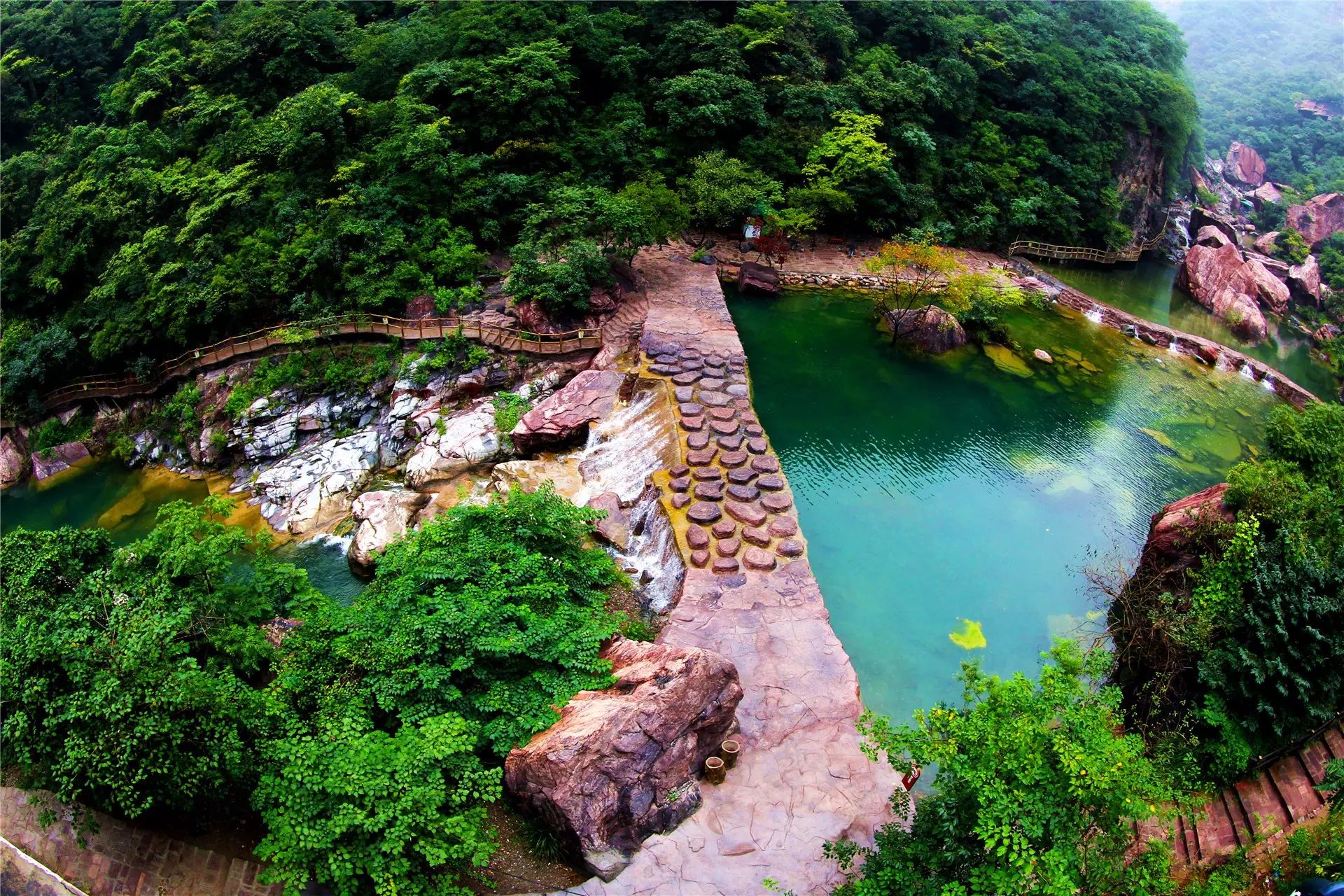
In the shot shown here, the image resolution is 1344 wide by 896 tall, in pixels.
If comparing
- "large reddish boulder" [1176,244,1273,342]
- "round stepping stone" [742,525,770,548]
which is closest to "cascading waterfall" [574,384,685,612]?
"round stepping stone" [742,525,770,548]

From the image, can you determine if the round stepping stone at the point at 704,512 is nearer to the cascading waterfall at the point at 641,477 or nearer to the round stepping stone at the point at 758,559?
the cascading waterfall at the point at 641,477

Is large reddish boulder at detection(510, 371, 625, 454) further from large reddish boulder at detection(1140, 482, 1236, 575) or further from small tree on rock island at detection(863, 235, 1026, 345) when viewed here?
large reddish boulder at detection(1140, 482, 1236, 575)

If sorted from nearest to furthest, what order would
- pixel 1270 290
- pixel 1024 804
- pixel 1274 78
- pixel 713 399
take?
pixel 1024 804
pixel 713 399
pixel 1270 290
pixel 1274 78

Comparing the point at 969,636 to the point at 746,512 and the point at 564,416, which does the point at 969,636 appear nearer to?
the point at 746,512

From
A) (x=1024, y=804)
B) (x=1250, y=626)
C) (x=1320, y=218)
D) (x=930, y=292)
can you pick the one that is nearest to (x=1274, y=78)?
(x=1320, y=218)

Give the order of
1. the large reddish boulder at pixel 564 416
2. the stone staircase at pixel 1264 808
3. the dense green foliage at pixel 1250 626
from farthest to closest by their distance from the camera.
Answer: the large reddish boulder at pixel 564 416
the dense green foliage at pixel 1250 626
the stone staircase at pixel 1264 808

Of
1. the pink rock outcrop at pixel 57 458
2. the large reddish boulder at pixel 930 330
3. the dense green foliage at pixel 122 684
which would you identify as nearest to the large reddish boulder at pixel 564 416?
the dense green foliage at pixel 122 684
